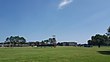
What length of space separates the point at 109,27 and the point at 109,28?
69 centimetres

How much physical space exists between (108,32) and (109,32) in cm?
48

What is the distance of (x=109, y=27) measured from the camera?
295ft

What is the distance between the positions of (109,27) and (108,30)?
1187 millimetres

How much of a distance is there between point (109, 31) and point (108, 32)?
2225mm

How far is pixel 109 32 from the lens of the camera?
301ft

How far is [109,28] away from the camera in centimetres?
8944

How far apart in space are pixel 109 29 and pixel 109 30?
0.38 meters

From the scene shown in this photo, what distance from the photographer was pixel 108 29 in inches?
3556

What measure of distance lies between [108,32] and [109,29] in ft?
9.79

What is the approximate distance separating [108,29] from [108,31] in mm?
948

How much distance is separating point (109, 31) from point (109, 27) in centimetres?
150

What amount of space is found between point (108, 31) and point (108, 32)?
146 centimetres

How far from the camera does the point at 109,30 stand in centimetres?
8944
